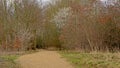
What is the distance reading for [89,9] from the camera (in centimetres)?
3206

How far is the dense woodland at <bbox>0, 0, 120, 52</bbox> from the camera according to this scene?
2920 cm

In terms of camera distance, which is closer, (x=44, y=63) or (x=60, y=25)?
(x=44, y=63)

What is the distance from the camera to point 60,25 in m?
47.3

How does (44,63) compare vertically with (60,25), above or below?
below

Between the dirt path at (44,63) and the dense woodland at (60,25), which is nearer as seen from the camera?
the dirt path at (44,63)

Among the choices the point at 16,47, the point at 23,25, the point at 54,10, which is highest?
the point at 54,10

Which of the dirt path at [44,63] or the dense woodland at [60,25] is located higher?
the dense woodland at [60,25]

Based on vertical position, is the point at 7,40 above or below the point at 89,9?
below

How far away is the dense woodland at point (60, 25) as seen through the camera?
1150 inches

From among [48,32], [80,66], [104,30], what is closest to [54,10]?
[48,32]

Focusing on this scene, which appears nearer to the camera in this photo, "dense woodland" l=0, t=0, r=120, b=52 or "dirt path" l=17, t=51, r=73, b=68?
"dirt path" l=17, t=51, r=73, b=68

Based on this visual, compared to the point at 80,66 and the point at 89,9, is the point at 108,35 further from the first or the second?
the point at 80,66

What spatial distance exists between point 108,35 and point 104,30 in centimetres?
75

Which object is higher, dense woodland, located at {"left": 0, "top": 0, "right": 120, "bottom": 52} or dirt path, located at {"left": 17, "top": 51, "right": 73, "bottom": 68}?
dense woodland, located at {"left": 0, "top": 0, "right": 120, "bottom": 52}
